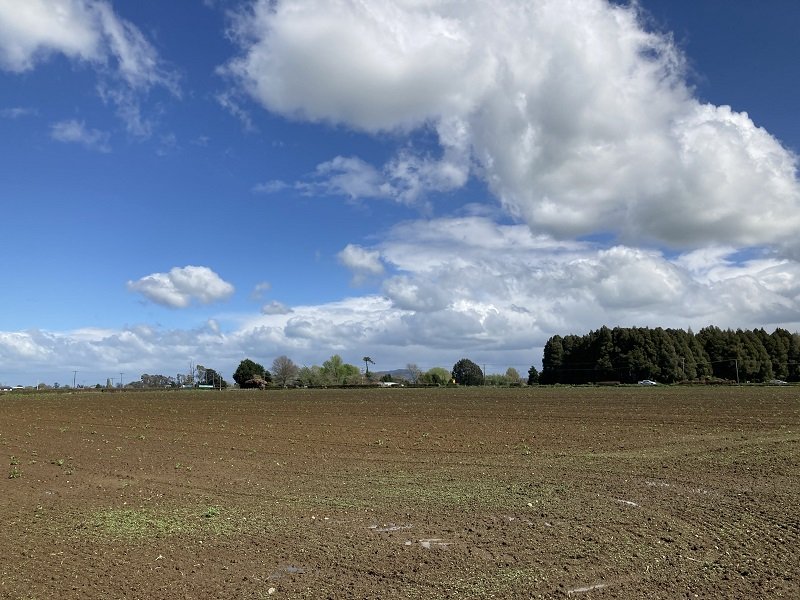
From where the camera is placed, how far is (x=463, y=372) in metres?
191

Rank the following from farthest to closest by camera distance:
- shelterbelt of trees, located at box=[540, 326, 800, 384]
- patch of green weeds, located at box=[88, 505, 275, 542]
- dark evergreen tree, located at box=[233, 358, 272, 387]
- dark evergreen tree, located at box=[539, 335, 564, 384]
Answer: dark evergreen tree, located at box=[233, 358, 272, 387], dark evergreen tree, located at box=[539, 335, 564, 384], shelterbelt of trees, located at box=[540, 326, 800, 384], patch of green weeds, located at box=[88, 505, 275, 542]

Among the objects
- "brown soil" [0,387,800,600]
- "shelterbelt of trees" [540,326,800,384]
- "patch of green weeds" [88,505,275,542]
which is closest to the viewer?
"brown soil" [0,387,800,600]

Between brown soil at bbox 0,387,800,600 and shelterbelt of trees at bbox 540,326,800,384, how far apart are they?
10376 centimetres

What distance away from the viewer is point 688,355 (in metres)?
120

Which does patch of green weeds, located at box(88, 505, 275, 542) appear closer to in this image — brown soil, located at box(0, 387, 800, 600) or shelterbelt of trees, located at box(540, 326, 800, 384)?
brown soil, located at box(0, 387, 800, 600)

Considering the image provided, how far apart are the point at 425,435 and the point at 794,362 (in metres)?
130

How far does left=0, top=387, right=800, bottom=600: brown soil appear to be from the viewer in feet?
25.0

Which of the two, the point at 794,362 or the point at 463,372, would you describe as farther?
the point at 463,372

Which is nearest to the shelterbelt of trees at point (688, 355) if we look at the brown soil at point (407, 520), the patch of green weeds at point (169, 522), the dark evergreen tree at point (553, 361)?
the dark evergreen tree at point (553, 361)

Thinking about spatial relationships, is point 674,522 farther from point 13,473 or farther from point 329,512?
point 13,473

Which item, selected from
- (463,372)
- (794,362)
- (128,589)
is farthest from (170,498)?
(463,372)

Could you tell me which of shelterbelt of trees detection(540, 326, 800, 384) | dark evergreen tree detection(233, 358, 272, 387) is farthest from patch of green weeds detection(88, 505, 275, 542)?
dark evergreen tree detection(233, 358, 272, 387)

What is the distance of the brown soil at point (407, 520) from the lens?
763cm

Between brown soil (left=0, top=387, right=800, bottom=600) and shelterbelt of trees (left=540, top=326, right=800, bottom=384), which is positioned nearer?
brown soil (left=0, top=387, right=800, bottom=600)
